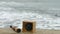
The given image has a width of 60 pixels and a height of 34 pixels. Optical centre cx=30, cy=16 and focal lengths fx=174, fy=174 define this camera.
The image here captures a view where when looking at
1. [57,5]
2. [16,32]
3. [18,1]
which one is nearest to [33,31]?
[16,32]

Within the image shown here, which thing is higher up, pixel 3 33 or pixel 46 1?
pixel 46 1

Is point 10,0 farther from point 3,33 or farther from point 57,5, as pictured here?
point 3,33

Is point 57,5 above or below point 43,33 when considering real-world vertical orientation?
above

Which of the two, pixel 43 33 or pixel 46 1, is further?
pixel 46 1

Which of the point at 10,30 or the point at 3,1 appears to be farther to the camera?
the point at 3,1

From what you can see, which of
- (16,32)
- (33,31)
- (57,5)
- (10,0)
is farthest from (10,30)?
(10,0)

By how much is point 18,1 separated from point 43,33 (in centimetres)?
471

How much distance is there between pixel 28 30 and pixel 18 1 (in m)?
4.64

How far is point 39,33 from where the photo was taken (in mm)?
2152

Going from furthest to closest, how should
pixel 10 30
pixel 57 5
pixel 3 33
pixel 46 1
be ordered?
pixel 46 1 < pixel 57 5 < pixel 10 30 < pixel 3 33

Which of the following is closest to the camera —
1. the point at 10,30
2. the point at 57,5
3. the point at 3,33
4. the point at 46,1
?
the point at 3,33

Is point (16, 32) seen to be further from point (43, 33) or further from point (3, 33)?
point (43, 33)

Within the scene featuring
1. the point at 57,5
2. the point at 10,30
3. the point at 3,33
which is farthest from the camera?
the point at 57,5

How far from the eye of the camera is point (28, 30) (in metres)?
2.20
